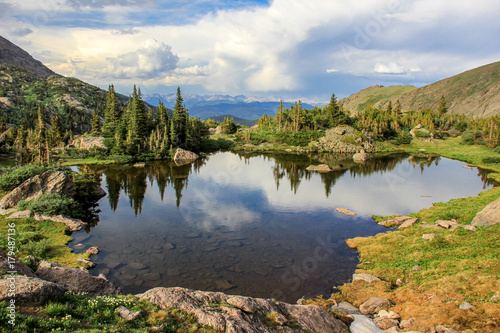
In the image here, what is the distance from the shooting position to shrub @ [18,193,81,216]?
981 inches

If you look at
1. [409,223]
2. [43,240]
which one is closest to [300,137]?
[409,223]

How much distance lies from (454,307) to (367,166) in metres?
57.8

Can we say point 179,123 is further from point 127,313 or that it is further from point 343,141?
point 127,313

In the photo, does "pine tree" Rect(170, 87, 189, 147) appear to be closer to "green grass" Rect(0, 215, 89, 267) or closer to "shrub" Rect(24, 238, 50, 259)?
"green grass" Rect(0, 215, 89, 267)

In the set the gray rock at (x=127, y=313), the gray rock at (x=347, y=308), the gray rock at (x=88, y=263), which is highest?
the gray rock at (x=127, y=313)

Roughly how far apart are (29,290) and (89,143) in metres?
66.8

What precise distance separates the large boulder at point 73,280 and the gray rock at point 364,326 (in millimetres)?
12062

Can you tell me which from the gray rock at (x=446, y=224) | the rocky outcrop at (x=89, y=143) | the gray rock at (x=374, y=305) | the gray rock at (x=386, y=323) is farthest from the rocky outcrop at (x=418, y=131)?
the gray rock at (x=386, y=323)

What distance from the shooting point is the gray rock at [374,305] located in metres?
14.2

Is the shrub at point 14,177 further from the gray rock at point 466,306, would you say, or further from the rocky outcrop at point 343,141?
the rocky outcrop at point 343,141

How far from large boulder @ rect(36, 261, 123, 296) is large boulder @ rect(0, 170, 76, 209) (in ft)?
57.3

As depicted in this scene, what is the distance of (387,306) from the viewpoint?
14273 millimetres

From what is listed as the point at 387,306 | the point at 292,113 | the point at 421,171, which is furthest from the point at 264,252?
the point at 292,113

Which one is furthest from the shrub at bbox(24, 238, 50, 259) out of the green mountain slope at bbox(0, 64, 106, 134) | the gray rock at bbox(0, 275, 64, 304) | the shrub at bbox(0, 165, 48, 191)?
the green mountain slope at bbox(0, 64, 106, 134)
